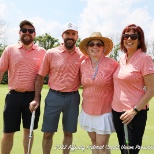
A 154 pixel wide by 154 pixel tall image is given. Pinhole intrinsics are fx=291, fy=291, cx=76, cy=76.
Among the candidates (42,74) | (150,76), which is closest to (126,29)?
(150,76)

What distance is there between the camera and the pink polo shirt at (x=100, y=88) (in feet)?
15.2

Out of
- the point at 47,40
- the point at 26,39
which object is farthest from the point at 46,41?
the point at 26,39

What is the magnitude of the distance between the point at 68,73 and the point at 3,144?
1.81 m

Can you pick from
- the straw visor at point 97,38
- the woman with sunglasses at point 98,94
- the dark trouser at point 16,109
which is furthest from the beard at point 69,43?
the dark trouser at point 16,109

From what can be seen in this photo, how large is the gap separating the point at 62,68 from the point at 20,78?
0.80m

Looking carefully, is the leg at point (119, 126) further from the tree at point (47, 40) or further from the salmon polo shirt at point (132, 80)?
the tree at point (47, 40)

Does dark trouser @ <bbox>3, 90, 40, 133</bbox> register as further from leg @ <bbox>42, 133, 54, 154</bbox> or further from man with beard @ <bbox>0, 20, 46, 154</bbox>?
leg @ <bbox>42, 133, 54, 154</bbox>

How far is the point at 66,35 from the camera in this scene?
5312 millimetres

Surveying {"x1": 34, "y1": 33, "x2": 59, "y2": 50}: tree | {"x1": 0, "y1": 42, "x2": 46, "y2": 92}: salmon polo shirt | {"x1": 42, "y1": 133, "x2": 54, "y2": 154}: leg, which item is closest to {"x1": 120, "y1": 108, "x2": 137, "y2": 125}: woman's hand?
{"x1": 42, "y1": 133, "x2": 54, "y2": 154}: leg

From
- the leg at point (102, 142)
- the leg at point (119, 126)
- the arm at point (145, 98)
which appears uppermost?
the arm at point (145, 98)

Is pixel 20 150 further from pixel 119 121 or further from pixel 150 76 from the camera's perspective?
pixel 150 76

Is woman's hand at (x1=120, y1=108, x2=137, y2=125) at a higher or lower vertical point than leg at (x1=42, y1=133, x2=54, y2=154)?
higher

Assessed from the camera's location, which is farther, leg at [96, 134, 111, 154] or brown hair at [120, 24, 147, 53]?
leg at [96, 134, 111, 154]

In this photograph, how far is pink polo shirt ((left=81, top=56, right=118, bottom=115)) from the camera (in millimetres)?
4621
